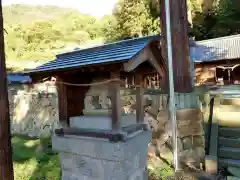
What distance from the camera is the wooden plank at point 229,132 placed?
571 cm

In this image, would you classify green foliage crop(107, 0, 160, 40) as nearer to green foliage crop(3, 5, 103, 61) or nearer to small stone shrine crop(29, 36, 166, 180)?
green foliage crop(3, 5, 103, 61)

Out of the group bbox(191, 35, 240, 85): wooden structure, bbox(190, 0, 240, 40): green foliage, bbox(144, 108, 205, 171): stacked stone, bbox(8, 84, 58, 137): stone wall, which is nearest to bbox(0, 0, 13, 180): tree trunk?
bbox(144, 108, 205, 171): stacked stone

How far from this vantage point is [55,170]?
6.43m

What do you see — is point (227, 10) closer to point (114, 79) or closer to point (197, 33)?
point (197, 33)

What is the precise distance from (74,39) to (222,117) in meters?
27.3

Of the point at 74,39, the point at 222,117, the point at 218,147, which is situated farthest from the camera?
the point at 74,39

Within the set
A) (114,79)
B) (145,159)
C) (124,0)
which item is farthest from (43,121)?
(124,0)

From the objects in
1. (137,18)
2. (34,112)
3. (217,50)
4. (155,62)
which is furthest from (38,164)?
(137,18)

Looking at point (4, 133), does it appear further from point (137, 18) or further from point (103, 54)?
point (137, 18)

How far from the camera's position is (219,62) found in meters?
16.5

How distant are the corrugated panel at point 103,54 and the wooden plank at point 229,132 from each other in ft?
11.6

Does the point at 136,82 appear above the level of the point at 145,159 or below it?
above

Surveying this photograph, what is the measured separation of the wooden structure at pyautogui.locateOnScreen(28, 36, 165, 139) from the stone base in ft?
0.50

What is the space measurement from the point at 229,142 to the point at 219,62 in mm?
12103
